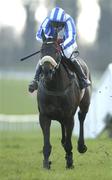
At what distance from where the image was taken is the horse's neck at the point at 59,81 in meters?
12.2

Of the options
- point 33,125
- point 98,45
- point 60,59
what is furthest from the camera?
point 98,45

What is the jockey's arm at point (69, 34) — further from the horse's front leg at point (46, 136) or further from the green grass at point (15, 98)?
the green grass at point (15, 98)

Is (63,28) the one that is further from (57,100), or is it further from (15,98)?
(15,98)

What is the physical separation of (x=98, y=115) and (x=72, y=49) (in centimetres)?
909

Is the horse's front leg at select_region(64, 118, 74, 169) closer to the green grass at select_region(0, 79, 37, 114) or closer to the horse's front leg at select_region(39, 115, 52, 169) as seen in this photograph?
the horse's front leg at select_region(39, 115, 52, 169)

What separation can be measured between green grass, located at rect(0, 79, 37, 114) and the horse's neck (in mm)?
26643

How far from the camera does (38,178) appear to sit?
1103 centimetres

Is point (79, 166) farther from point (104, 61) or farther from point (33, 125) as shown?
point (104, 61)

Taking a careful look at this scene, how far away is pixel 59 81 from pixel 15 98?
111 ft

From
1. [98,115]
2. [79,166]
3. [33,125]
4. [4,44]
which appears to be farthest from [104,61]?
[79,166]

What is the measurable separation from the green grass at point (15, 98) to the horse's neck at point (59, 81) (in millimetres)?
26643

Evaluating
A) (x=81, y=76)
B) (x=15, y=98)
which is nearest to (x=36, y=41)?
(x=15, y=98)

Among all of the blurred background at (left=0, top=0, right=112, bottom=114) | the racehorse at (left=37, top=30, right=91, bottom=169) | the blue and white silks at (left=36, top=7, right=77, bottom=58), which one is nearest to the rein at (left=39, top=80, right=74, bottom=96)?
the racehorse at (left=37, top=30, right=91, bottom=169)

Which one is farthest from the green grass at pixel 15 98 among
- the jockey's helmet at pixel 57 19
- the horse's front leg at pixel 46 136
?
the horse's front leg at pixel 46 136
